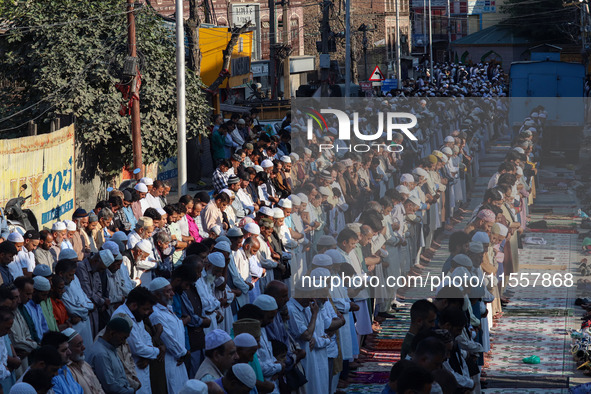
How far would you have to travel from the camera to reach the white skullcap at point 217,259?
9367 mm

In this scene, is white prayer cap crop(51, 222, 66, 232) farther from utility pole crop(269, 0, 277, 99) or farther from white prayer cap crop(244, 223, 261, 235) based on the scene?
utility pole crop(269, 0, 277, 99)

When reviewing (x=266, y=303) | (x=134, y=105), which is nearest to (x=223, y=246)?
(x=266, y=303)

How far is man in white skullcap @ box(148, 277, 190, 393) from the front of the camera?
823 cm

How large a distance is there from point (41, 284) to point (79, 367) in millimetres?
1411

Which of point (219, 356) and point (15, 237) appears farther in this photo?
point (15, 237)

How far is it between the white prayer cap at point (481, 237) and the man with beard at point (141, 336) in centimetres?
411

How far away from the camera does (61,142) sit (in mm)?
Result: 15438

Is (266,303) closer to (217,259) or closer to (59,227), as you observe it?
(217,259)

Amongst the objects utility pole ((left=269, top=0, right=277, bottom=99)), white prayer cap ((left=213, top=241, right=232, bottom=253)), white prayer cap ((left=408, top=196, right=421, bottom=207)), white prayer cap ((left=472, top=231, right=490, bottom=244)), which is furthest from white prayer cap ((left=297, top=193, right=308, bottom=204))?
utility pole ((left=269, top=0, right=277, bottom=99))

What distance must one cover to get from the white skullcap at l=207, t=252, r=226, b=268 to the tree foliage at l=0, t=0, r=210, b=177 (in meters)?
8.36

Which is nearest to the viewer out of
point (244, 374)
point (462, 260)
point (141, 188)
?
point (244, 374)

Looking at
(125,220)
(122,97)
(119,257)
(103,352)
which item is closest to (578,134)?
(122,97)

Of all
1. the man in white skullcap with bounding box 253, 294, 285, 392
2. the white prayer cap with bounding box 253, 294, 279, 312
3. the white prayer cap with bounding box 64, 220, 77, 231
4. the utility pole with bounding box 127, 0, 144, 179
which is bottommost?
the man in white skullcap with bounding box 253, 294, 285, 392

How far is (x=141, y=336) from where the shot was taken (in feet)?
26.2
